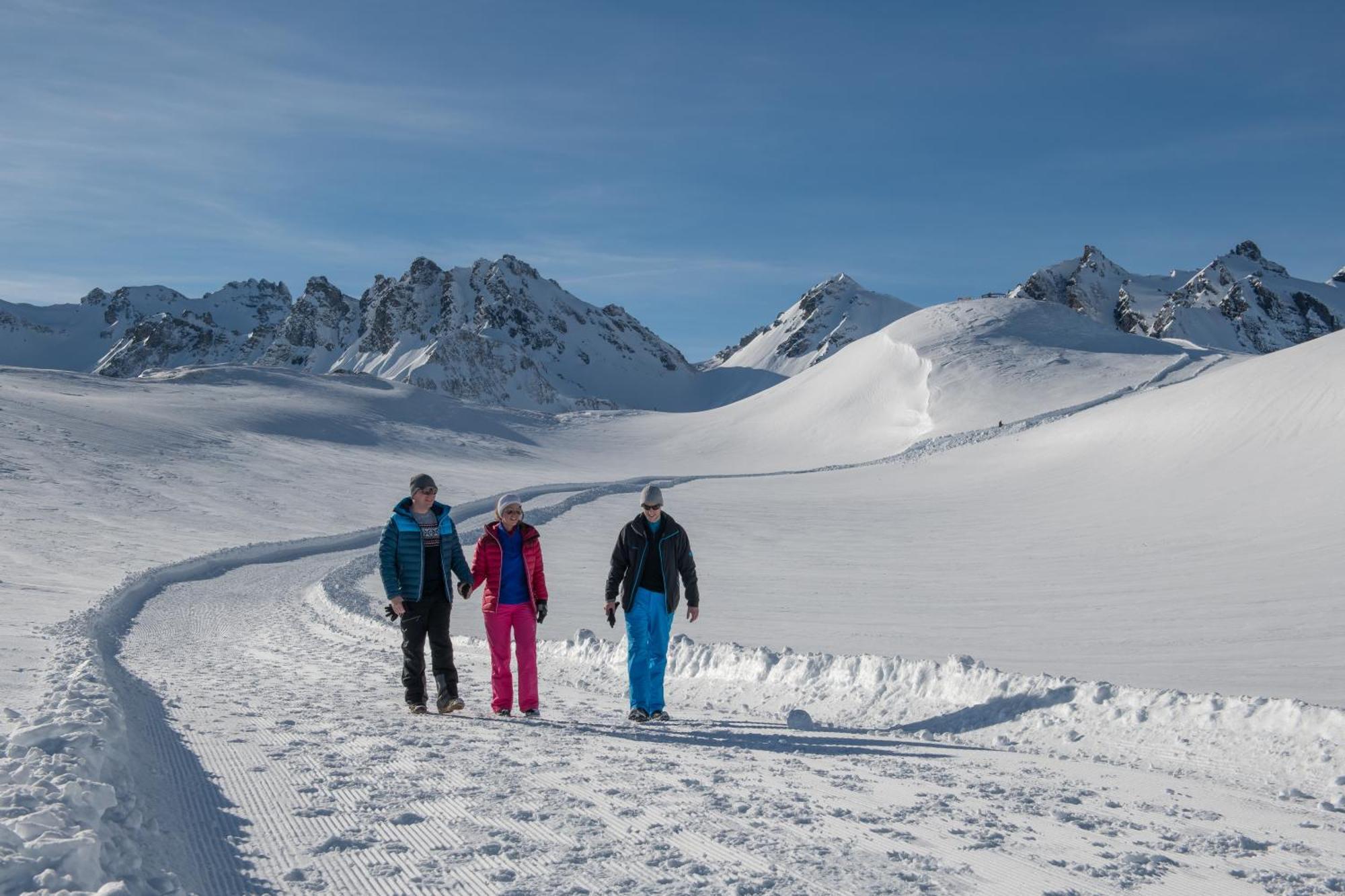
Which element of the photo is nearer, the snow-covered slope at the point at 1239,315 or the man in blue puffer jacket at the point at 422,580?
the man in blue puffer jacket at the point at 422,580

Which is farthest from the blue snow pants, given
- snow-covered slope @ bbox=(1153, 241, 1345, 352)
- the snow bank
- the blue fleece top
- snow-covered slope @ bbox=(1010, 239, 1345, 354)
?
snow-covered slope @ bbox=(1153, 241, 1345, 352)

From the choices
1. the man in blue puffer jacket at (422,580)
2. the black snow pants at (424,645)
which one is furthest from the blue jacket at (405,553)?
the black snow pants at (424,645)

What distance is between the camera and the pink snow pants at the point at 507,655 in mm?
7863

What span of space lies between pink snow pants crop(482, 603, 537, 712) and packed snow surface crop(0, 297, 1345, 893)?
267 mm

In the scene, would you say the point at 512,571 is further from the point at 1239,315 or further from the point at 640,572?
the point at 1239,315

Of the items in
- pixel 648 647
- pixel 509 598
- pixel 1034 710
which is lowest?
pixel 648 647

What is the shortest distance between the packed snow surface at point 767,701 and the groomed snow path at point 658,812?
26 mm

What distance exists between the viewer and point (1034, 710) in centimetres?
726

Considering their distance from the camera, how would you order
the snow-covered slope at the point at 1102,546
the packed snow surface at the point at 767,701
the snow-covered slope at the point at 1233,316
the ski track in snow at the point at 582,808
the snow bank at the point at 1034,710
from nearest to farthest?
1. the ski track in snow at the point at 582,808
2. the packed snow surface at the point at 767,701
3. the snow bank at the point at 1034,710
4. the snow-covered slope at the point at 1102,546
5. the snow-covered slope at the point at 1233,316

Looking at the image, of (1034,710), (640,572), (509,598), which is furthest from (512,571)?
(1034,710)

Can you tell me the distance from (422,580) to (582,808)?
3.51 m

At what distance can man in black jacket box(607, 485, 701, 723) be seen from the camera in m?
→ 7.95

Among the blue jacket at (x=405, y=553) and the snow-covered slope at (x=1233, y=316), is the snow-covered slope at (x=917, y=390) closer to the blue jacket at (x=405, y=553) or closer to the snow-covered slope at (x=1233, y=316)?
the blue jacket at (x=405, y=553)

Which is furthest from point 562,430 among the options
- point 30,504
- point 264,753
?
point 264,753
